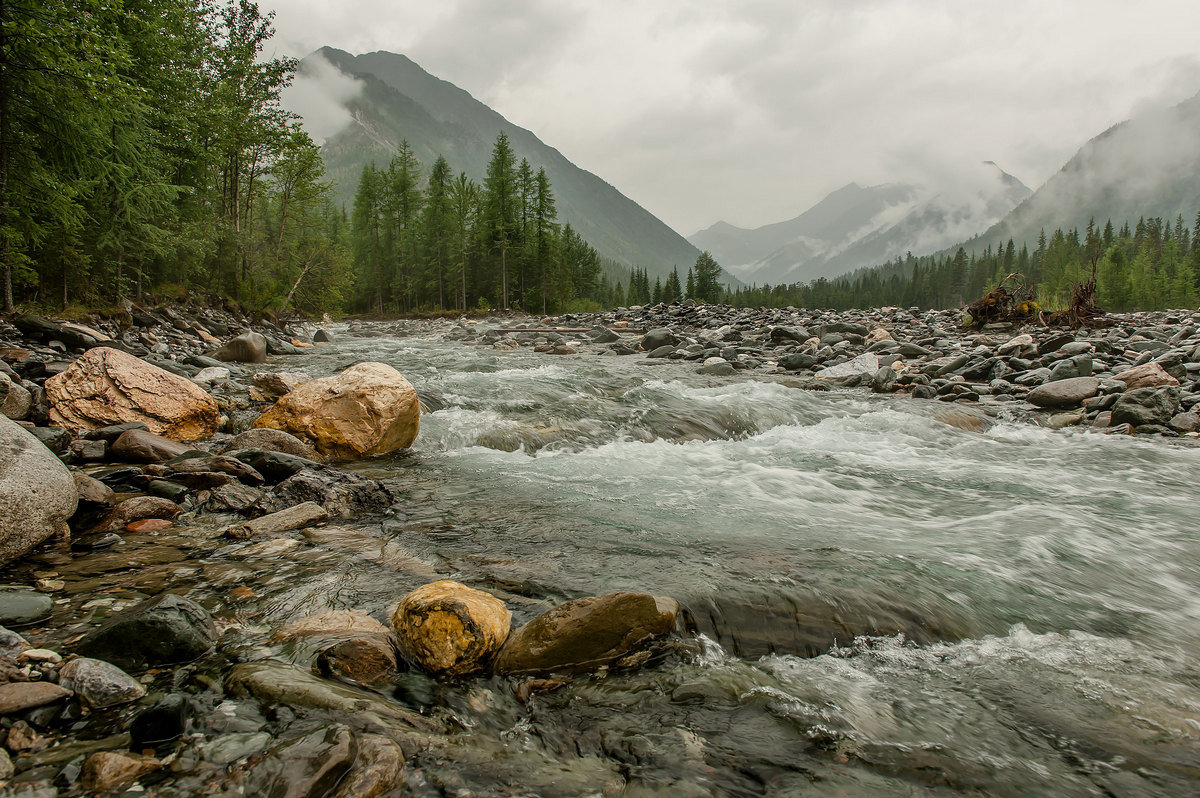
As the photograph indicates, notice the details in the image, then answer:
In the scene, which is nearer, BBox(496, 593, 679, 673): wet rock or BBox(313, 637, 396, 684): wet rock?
BBox(313, 637, 396, 684): wet rock

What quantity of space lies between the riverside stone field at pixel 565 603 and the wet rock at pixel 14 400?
0.03 metres

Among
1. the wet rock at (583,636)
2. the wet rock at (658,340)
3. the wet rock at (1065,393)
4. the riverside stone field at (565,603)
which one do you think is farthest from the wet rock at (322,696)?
the wet rock at (658,340)

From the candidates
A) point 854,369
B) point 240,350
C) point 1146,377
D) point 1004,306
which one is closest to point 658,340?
point 854,369

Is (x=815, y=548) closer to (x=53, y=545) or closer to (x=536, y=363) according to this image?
(x=53, y=545)

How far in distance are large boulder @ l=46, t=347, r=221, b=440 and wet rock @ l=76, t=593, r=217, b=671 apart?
4.87m

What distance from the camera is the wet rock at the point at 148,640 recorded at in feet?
7.55

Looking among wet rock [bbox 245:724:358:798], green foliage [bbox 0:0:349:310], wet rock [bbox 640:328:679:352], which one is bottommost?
wet rock [bbox 245:724:358:798]

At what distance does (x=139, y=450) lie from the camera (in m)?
5.33

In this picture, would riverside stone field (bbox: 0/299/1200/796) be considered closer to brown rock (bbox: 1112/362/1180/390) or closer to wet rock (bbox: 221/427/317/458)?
wet rock (bbox: 221/427/317/458)

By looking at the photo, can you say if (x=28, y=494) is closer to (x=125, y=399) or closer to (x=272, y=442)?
(x=272, y=442)

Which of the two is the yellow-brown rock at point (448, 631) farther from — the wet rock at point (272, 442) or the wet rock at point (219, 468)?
the wet rock at point (272, 442)

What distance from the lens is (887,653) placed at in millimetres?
2922

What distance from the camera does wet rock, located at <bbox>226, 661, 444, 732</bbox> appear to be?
6.97 feet

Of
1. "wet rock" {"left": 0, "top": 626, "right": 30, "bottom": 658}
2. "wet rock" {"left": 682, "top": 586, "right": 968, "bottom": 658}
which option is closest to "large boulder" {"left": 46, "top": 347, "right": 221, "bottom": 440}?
"wet rock" {"left": 0, "top": 626, "right": 30, "bottom": 658}
